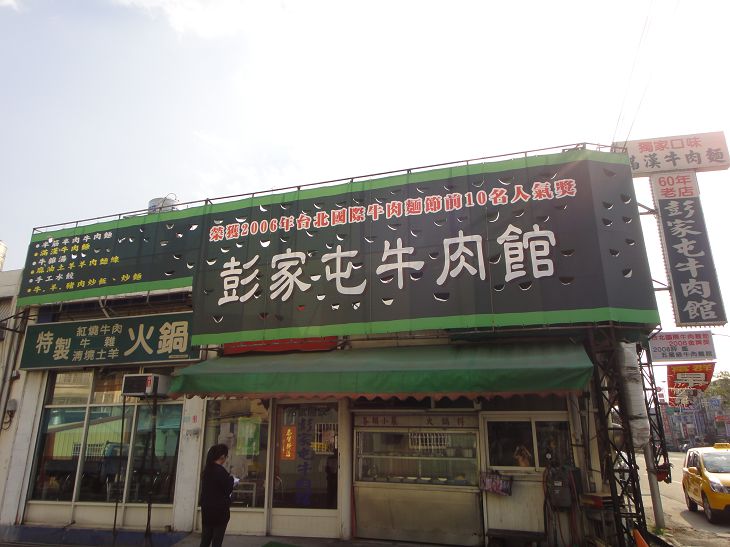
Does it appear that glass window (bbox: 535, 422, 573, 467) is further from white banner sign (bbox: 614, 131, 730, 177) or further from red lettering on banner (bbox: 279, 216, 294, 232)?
red lettering on banner (bbox: 279, 216, 294, 232)

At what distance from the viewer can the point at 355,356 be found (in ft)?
29.2

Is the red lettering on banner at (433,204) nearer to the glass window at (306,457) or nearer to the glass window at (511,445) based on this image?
the glass window at (511,445)

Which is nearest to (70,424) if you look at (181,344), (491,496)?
(181,344)

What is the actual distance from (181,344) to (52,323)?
3.90 meters

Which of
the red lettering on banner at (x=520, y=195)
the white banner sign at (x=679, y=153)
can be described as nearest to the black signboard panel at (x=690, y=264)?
the white banner sign at (x=679, y=153)

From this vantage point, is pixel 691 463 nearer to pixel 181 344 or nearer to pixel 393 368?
pixel 393 368

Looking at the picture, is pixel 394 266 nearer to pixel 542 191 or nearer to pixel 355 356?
pixel 355 356

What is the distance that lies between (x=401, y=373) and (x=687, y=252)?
19.7 feet

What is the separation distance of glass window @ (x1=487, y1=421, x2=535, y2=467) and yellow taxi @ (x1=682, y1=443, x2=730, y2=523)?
686 centimetres

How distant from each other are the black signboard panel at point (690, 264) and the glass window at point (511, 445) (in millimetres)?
3529

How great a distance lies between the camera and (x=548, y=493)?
7984 millimetres

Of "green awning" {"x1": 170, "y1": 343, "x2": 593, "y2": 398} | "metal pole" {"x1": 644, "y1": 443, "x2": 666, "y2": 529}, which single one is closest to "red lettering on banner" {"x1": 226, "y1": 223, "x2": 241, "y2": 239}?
"green awning" {"x1": 170, "y1": 343, "x2": 593, "y2": 398}

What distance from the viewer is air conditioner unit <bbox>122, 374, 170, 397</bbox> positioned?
393 inches

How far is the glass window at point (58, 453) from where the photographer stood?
1090 centimetres
